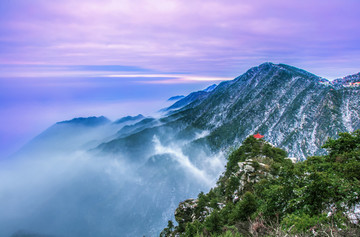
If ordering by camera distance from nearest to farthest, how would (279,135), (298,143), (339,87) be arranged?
(298,143) → (279,135) → (339,87)

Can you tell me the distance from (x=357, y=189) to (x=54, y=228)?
10381 inches

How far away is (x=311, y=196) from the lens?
14734 mm

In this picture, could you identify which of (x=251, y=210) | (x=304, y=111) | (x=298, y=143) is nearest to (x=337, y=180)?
(x=251, y=210)

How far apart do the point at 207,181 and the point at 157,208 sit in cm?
5888

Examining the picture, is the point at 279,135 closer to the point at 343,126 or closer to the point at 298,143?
the point at 298,143

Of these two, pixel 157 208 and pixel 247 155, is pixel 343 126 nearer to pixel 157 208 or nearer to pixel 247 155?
pixel 247 155

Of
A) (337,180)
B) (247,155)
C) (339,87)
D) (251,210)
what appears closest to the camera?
(337,180)

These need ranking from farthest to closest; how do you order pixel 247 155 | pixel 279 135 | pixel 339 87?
pixel 339 87
pixel 279 135
pixel 247 155

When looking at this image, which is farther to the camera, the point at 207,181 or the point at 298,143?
the point at 207,181

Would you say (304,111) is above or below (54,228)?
above

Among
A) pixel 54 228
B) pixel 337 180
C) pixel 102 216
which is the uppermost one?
pixel 337 180

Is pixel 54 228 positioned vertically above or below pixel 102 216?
below

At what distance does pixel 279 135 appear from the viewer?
7195 inches

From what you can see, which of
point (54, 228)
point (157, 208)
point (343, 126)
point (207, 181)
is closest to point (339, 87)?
point (343, 126)
